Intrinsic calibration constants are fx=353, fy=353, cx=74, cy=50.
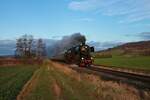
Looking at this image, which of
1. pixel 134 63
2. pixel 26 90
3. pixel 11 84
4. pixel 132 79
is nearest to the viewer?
pixel 26 90

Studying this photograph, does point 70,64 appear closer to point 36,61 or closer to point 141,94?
point 36,61

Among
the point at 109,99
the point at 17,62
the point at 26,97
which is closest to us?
the point at 109,99

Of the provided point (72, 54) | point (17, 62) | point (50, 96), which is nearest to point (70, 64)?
point (72, 54)

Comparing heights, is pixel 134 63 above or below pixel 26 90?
above

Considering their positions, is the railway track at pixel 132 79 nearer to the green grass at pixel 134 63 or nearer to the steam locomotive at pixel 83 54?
the green grass at pixel 134 63

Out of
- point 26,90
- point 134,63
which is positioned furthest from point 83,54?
point 26,90

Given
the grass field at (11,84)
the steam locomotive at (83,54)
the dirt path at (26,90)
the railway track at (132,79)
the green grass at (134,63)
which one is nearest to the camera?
the dirt path at (26,90)

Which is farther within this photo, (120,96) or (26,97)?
(26,97)

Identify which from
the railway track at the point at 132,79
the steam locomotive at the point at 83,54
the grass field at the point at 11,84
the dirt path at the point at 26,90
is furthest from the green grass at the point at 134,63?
the dirt path at the point at 26,90

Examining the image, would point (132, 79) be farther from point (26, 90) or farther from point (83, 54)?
point (83, 54)

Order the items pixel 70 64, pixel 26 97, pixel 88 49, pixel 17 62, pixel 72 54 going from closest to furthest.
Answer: pixel 26 97 → pixel 88 49 → pixel 72 54 → pixel 70 64 → pixel 17 62

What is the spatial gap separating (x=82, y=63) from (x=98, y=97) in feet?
132

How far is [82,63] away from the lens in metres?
59.6

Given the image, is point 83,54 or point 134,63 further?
point 134,63
